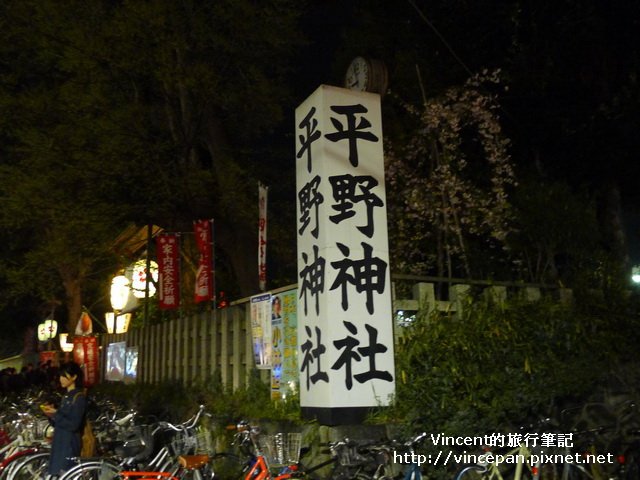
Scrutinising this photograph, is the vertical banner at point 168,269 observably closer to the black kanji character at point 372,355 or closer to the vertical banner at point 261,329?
the vertical banner at point 261,329

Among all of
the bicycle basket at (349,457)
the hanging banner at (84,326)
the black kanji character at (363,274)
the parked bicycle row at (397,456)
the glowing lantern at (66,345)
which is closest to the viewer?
the bicycle basket at (349,457)

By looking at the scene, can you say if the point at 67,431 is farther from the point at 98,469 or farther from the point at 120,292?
the point at 120,292

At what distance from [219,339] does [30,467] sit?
3.95 meters

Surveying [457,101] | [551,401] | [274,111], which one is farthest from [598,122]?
[551,401]

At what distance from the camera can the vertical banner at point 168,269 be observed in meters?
17.5

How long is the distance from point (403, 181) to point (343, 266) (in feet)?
25.1

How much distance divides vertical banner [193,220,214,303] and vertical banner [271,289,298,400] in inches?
189

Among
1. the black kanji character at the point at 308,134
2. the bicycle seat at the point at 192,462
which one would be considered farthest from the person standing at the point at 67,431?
the black kanji character at the point at 308,134

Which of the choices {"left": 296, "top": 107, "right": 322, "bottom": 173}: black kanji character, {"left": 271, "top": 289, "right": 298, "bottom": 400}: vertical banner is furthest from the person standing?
{"left": 296, "top": 107, "right": 322, "bottom": 173}: black kanji character

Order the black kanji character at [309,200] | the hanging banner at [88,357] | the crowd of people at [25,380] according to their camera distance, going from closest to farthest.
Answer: the black kanji character at [309,200]
the crowd of people at [25,380]
the hanging banner at [88,357]

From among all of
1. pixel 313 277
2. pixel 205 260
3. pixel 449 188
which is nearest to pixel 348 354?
pixel 313 277

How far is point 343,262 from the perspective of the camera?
866cm

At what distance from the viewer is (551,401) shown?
8.96 metres

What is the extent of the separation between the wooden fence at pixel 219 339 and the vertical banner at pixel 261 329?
0.92ft
